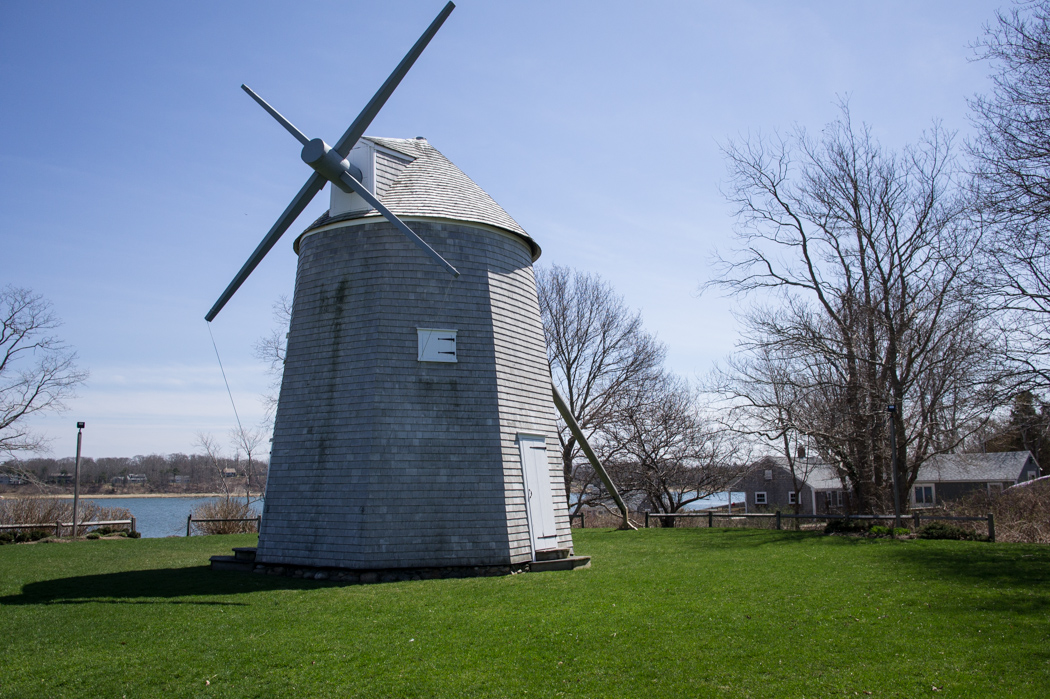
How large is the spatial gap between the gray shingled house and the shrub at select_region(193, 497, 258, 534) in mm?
12818

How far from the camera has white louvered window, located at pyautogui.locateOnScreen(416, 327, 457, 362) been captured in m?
12.7

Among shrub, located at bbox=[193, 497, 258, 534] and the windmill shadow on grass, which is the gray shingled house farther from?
shrub, located at bbox=[193, 497, 258, 534]

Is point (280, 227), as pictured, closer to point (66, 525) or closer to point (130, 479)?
point (66, 525)

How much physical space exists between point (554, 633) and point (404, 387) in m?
5.55

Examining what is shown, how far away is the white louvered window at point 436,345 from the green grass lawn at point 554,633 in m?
3.86

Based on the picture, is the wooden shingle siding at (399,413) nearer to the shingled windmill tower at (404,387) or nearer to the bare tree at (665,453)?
the shingled windmill tower at (404,387)

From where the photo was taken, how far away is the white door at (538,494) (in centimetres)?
1297

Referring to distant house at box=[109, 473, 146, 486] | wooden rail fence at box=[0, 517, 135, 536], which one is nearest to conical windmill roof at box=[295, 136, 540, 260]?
wooden rail fence at box=[0, 517, 135, 536]

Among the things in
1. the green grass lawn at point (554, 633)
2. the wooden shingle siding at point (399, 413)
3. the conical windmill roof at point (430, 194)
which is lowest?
the green grass lawn at point (554, 633)

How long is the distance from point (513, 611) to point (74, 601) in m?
6.41

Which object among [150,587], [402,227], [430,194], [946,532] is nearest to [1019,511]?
[946,532]

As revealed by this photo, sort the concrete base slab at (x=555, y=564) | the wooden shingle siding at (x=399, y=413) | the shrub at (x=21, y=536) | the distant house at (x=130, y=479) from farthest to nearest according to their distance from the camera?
the distant house at (x=130, y=479) → the shrub at (x=21, y=536) → the concrete base slab at (x=555, y=564) → the wooden shingle siding at (x=399, y=413)

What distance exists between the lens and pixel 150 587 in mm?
11359

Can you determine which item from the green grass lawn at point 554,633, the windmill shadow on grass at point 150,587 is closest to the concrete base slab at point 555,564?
the green grass lawn at point 554,633
